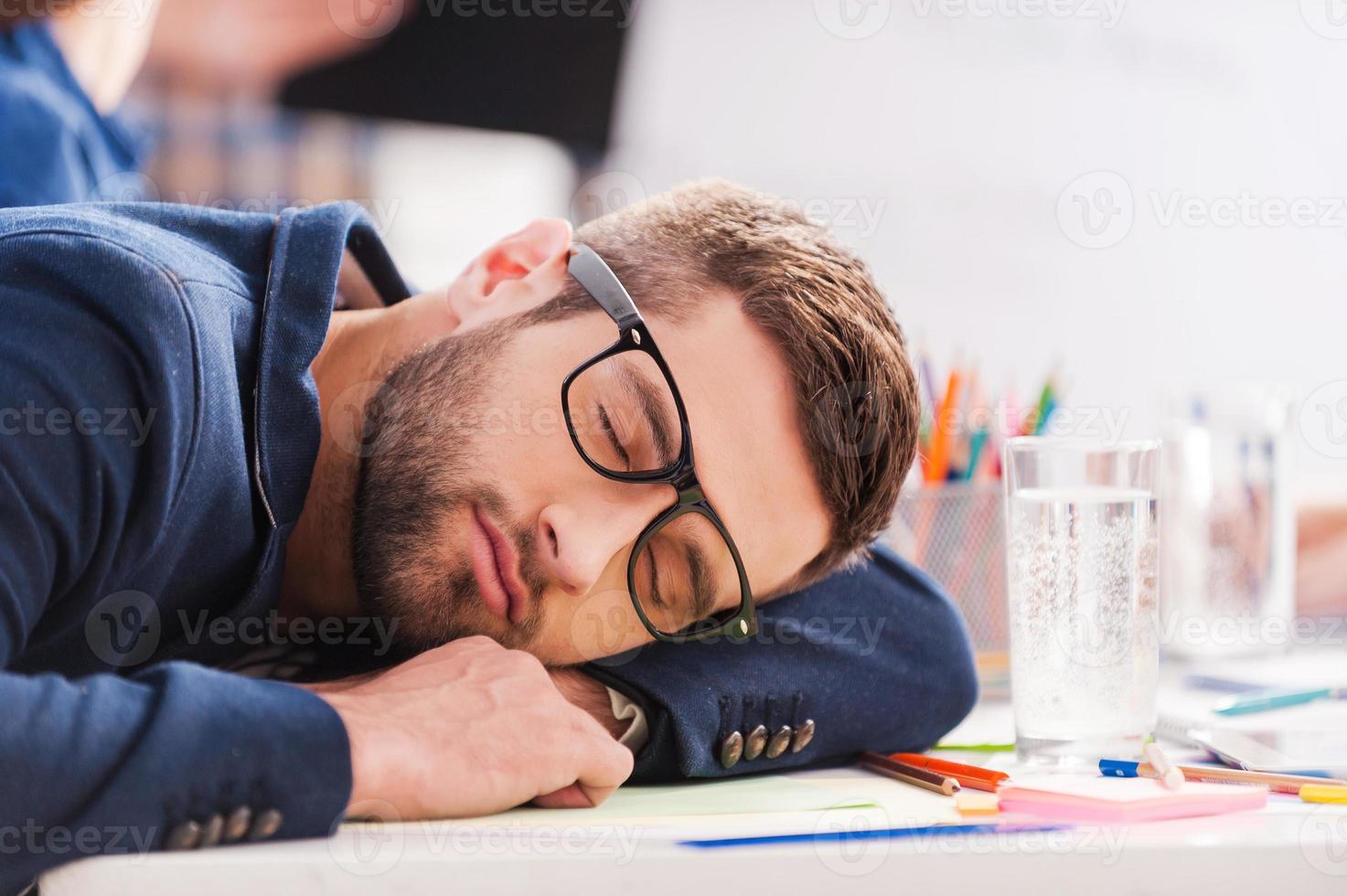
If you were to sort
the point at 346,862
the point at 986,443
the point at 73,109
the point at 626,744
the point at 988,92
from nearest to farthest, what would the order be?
the point at 346,862
the point at 626,744
the point at 986,443
the point at 73,109
the point at 988,92

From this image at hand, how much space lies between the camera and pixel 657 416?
86 cm

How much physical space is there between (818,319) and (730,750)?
332 mm

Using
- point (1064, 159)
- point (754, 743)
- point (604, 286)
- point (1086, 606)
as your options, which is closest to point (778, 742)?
point (754, 743)

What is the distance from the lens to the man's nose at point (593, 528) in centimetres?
81

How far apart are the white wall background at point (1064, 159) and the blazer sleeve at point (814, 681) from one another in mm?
1054

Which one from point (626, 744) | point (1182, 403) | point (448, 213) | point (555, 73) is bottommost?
point (626, 744)

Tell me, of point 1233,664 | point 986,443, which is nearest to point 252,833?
point 986,443

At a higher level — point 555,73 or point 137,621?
point 555,73

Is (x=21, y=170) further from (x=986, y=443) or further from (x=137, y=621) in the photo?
(x=986, y=443)

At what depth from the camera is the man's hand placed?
618 millimetres

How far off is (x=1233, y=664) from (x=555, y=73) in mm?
1429

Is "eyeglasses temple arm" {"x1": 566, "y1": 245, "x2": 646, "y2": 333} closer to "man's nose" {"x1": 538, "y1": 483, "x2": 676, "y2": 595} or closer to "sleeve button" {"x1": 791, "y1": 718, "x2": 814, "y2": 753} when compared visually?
"man's nose" {"x1": 538, "y1": 483, "x2": 676, "y2": 595}

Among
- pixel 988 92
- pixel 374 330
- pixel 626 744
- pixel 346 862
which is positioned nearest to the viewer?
pixel 346 862

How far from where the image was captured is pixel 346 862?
1.72 feet
